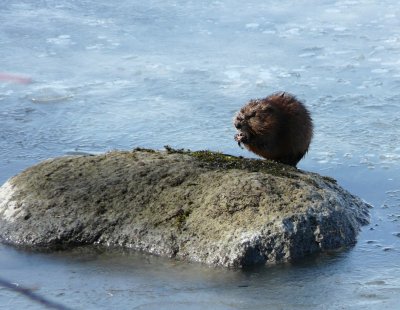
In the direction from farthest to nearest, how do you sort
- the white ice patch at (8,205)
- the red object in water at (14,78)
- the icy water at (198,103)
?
the red object in water at (14,78) → the white ice patch at (8,205) → the icy water at (198,103)

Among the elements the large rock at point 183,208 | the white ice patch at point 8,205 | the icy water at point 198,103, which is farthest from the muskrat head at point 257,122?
the white ice patch at point 8,205

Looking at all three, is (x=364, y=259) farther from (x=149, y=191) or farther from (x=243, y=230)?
(x=149, y=191)

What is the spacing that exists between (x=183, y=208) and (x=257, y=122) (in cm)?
147

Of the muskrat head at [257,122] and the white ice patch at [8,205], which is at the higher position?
the muskrat head at [257,122]

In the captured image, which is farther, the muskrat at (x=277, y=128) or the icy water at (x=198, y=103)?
the muskrat at (x=277, y=128)

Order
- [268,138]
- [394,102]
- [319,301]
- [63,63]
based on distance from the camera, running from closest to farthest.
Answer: [319,301] < [268,138] < [394,102] < [63,63]

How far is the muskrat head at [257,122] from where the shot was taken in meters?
7.01

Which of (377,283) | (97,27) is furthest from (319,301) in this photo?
(97,27)

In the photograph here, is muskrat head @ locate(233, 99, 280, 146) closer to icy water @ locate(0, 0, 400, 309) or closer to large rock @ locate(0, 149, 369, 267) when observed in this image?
large rock @ locate(0, 149, 369, 267)

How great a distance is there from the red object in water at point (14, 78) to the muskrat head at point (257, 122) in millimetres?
3896

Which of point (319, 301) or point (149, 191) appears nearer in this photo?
point (319, 301)

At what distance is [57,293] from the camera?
5.09m

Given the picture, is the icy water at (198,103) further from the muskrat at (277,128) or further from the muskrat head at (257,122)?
the muskrat head at (257,122)

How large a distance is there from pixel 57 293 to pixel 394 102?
17.4ft
